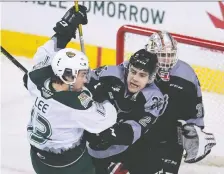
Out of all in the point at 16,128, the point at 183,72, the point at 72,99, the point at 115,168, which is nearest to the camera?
the point at 72,99

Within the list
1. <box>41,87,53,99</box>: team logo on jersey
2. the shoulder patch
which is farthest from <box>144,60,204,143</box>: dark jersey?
<box>41,87,53,99</box>: team logo on jersey

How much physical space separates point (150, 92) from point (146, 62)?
153 mm

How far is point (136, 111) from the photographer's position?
2955 mm

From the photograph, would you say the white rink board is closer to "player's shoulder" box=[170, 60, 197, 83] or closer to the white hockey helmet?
"player's shoulder" box=[170, 60, 197, 83]

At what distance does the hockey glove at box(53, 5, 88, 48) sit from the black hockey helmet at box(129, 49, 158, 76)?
399mm

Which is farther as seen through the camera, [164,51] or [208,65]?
[208,65]

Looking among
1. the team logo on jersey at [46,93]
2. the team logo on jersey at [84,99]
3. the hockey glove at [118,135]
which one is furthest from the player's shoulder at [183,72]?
the team logo on jersey at [46,93]

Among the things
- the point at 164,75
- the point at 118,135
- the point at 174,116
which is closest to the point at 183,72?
the point at 164,75

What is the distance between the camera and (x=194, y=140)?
3127 millimetres

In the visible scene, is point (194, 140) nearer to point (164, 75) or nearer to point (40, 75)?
point (164, 75)

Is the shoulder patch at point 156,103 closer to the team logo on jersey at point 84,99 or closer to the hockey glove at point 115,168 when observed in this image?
the team logo on jersey at point 84,99

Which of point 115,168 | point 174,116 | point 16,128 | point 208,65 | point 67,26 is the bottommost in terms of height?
point 16,128

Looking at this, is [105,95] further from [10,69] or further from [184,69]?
[10,69]

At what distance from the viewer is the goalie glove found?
122 inches
